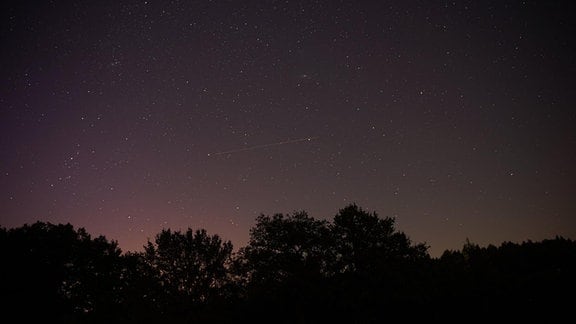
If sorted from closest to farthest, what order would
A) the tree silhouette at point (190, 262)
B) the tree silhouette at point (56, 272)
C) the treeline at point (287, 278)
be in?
the treeline at point (287, 278), the tree silhouette at point (56, 272), the tree silhouette at point (190, 262)

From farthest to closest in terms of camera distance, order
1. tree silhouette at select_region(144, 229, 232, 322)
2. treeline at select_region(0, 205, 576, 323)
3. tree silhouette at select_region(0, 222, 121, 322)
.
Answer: tree silhouette at select_region(144, 229, 232, 322), tree silhouette at select_region(0, 222, 121, 322), treeline at select_region(0, 205, 576, 323)

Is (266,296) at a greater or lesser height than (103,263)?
lesser

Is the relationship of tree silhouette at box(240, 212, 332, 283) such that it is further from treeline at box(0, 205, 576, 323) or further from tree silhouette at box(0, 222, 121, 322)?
tree silhouette at box(0, 222, 121, 322)

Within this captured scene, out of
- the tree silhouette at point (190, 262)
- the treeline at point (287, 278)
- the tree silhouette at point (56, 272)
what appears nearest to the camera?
Result: the treeline at point (287, 278)

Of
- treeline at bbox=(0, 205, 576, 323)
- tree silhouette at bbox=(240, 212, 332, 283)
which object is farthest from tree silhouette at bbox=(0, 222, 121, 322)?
tree silhouette at bbox=(240, 212, 332, 283)

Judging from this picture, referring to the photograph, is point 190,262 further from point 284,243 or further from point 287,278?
point 287,278

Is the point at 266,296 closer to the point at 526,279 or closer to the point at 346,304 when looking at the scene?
the point at 346,304

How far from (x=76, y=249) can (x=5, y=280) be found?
21.8ft

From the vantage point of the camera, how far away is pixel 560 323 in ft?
24.7

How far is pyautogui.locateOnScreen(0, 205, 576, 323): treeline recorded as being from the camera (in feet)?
30.5

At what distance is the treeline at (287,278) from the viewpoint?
9.29m

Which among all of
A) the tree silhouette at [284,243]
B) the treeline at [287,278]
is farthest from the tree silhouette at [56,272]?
the tree silhouette at [284,243]

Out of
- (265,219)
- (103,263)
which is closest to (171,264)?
(103,263)

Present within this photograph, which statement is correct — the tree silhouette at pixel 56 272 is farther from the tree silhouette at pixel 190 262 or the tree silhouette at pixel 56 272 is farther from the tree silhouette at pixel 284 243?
the tree silhouette at pixel 284 243
